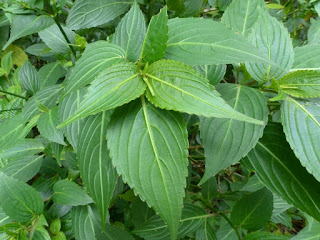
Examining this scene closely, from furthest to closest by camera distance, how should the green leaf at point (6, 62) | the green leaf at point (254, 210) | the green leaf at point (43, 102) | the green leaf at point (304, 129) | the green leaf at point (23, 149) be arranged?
1. the green leaf at point (6, 62)
2. the green leaf at point (23, 149)
3. the green leaf at point (43, 102)
4. the green leaf at point (254, 210)
5. the green leaf at point (304, 129)

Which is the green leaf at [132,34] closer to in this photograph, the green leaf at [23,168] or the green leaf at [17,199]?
the green leaf at [17,199]

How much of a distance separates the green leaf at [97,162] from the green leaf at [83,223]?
0.44m

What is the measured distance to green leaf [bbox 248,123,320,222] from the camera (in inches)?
27.1

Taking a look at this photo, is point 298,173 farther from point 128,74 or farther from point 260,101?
point 128,74

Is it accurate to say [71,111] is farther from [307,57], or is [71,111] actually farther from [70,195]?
[307,57]

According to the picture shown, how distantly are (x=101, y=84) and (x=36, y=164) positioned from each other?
862 millimetres

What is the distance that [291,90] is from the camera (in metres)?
0.73

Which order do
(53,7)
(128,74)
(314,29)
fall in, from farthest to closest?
(314,29) → (53,7) → (128,74)

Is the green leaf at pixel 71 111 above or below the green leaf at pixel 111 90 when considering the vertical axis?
below

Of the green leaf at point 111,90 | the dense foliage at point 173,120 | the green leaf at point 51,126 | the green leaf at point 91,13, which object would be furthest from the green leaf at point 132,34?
the green leaf at point 91,13

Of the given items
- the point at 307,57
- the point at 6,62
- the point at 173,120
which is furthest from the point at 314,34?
the point at 6,62

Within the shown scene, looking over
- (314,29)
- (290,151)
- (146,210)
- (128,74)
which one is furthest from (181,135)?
(314,29)

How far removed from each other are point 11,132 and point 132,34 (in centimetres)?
73

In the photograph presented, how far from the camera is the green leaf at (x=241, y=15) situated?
0.90 meters
